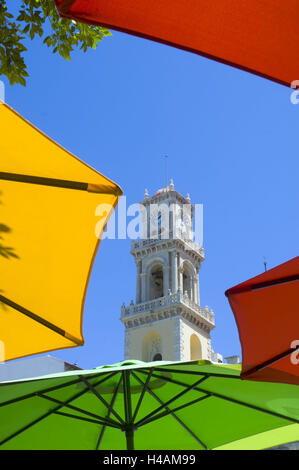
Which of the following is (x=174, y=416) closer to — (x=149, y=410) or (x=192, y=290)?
(x=149, y=410)

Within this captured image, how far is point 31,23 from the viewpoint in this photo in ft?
13.8

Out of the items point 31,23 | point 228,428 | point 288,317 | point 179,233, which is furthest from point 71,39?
point 179,233

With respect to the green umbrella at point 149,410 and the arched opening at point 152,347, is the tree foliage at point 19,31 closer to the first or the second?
the green umbrella at point 149,410

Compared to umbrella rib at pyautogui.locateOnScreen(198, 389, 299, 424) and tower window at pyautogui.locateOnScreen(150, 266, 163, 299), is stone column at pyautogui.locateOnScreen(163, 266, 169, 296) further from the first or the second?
umbrella rib at pyautogui.locateOnScreen(198, 389, 299, 424)

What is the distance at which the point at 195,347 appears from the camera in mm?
37531

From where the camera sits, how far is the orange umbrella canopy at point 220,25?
221 centimetres

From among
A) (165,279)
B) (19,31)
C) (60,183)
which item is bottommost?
(60,183)

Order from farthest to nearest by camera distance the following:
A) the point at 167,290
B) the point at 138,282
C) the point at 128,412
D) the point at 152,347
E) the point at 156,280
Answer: the point at 156,280, the point at 138,282, the point at 167,290, the point at 152,347, the point at 128,412

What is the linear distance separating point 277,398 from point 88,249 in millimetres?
2229

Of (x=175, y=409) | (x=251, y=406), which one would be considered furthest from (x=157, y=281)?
(x=251, y=406)

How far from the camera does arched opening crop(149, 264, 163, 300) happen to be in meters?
39.5

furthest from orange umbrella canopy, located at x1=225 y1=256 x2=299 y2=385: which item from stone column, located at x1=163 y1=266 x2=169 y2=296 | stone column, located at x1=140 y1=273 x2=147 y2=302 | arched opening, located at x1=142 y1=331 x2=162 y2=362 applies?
stone column, located at x1=140 y1=273 x2=147 y2=302

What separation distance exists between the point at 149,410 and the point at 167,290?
31902mm

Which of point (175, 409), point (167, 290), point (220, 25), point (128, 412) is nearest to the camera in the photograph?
point (220, 25)
